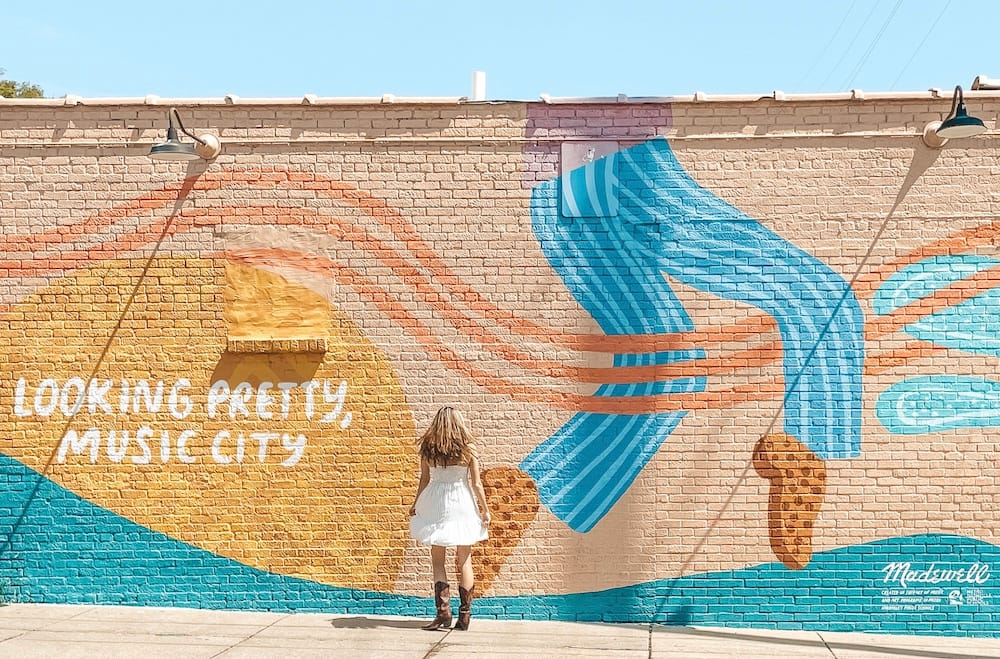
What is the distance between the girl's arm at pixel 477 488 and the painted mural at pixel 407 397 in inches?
19.0

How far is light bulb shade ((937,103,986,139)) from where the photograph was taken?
283 inches

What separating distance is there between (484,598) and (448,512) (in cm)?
101

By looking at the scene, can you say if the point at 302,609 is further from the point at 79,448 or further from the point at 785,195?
the point at 785,195

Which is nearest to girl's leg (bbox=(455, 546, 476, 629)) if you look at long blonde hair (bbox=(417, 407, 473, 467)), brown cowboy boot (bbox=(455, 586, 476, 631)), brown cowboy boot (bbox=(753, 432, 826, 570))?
brown cowboy boot (bbox=(455, 586, 476, 631))

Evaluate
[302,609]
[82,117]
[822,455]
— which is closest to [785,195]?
[822,455]

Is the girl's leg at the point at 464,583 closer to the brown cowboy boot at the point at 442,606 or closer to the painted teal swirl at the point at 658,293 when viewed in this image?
the brown cowboy boot at the point at 442,606

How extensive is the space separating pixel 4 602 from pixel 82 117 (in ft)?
12.6

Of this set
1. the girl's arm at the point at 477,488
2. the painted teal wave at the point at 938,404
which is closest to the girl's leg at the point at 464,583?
the girl's arm at the point at 477,488

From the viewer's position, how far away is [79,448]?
8422 millimetres

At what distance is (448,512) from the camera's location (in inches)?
303

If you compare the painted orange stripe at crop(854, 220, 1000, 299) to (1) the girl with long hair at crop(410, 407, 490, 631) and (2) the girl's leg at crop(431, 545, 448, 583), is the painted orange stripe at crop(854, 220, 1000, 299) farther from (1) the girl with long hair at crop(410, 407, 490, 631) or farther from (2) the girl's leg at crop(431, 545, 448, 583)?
(2) the girl's leg at crop(431, 545, 448, 583)

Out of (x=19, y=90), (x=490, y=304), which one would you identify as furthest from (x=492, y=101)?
(x=19, y=90)

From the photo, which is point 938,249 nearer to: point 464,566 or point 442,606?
point 464,566

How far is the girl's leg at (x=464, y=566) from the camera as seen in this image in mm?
7801
